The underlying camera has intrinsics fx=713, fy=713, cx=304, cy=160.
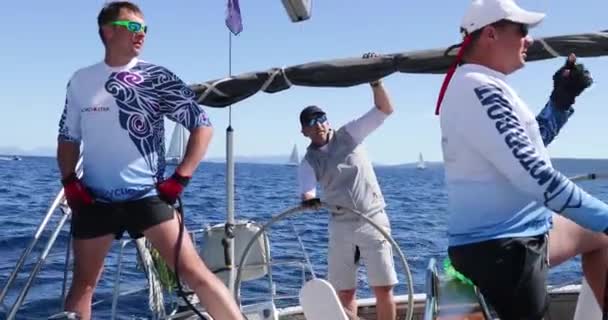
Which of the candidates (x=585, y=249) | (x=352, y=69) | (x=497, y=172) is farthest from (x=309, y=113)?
(x=497, y=172)

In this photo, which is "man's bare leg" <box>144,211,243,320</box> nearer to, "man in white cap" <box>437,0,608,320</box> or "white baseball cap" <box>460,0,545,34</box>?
"man in white cap" <box>437,0,608,320</box>

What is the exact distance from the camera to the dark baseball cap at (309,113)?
14.8 ft

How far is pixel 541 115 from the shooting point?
2566mm

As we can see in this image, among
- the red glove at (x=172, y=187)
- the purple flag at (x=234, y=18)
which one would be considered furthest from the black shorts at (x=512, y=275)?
the purple flag at (x=234, y=18)

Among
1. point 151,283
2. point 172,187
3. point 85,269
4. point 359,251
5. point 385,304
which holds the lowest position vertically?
point 385,304

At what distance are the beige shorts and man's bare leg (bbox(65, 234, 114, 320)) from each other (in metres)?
1.96

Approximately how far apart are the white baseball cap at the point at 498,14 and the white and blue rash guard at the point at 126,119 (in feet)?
3.99

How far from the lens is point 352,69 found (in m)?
3.80

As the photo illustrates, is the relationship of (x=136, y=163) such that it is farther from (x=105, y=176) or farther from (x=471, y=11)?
(x=471, y=11)

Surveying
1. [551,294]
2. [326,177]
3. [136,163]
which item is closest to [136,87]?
[136,163]

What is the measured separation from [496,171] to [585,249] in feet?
1.93

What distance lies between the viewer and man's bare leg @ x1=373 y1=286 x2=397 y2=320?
4.31m

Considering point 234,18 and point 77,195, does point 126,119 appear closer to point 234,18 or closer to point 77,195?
point 77,195

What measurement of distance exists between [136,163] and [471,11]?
4.60 ft
